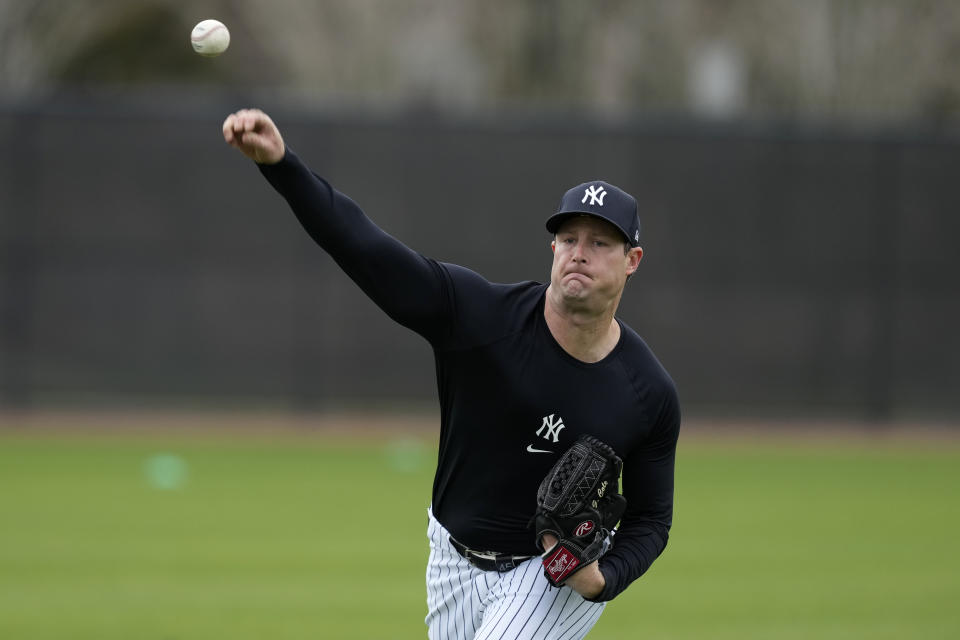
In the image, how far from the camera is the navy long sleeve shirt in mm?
4816

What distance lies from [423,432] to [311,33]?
13.2 meters

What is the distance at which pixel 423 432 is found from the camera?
17.1m

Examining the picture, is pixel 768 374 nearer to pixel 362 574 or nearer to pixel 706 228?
pixel 706 228

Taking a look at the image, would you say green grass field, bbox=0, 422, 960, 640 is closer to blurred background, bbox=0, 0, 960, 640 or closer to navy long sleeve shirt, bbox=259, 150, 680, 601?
blurred background, bbox=0, 0, 960, 640

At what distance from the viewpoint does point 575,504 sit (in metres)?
4.65

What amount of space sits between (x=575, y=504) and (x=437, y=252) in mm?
13350

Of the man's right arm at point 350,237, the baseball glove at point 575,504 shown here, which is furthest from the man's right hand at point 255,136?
the baseball glove at point 575,504

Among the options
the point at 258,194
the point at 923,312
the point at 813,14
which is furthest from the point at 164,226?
the point at 813,14

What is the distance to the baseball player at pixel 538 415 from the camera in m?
4.77

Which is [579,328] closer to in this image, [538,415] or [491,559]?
[538,415]

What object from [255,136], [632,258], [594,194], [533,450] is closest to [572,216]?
[594,194]

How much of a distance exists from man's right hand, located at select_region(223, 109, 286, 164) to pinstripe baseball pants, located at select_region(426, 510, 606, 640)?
1.68 m

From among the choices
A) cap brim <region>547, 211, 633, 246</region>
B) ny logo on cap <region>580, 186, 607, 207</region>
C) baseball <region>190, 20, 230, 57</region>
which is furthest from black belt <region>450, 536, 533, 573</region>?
baseball <region>190, 20, 230, 57</region>

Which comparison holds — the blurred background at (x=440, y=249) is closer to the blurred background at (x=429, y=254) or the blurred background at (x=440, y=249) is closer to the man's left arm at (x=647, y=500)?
the blurred background at (x=429, y=254)
